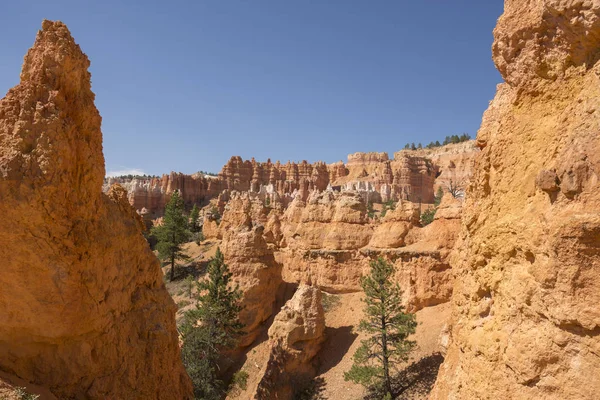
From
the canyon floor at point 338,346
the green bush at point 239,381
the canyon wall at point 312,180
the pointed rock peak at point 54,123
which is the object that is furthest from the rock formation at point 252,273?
the canyon wall at point 312,180

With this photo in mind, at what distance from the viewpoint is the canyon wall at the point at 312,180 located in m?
86.1

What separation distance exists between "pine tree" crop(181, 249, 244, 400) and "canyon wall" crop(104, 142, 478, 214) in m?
58.8

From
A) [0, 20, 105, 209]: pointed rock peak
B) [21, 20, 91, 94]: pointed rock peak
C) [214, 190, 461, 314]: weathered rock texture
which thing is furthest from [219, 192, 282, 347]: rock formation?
[21, 20, 91, 94]: pointed rock peak

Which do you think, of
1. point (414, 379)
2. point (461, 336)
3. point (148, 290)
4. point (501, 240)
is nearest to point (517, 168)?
point (501, 240)

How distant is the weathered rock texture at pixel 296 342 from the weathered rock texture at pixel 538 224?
48.5 ft

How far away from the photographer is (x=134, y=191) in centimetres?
8025

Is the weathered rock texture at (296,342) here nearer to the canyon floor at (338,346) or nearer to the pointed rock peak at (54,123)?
the canyon floor at (338,346)

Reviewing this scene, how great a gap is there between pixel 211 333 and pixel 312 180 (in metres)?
80.1

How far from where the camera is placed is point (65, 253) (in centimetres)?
790

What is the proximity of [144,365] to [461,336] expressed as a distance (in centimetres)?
755

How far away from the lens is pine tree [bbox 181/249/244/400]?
18000 mm

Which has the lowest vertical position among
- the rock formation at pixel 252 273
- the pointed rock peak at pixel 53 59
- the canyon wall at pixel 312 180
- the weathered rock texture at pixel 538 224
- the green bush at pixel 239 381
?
the green bush at pixel 239 381

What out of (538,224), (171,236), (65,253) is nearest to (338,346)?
(65,253)

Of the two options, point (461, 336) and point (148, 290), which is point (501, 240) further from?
point (148, 290)
